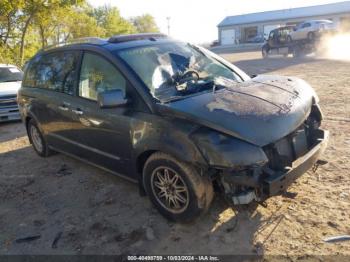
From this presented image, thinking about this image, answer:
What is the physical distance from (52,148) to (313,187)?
3970 millimetres

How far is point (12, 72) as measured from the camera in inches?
426

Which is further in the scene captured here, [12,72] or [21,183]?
[12,72]

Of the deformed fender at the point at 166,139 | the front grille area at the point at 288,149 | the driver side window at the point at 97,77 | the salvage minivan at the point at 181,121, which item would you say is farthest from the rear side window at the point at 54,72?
the front grille area at the point at 288,149

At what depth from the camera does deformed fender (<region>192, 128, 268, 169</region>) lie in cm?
325

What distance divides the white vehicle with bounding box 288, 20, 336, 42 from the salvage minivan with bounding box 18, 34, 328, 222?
21663 mm

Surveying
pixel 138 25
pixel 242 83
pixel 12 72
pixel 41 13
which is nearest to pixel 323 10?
pixel 138 25

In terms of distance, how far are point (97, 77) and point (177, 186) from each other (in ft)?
5.81

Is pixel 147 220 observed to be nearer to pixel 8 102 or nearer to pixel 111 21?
pixel 8 102

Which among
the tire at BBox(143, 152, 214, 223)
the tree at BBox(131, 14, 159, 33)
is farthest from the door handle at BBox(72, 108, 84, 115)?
the tree at BBox(131, 14, 159, 33)

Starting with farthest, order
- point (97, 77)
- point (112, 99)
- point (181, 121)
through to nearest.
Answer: point (97, 77)
point (112, 99)
point (181, 121)

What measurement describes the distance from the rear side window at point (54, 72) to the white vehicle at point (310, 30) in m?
21.8

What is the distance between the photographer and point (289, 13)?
57.9 meters

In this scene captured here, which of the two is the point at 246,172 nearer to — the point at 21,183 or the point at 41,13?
the point at 21,183

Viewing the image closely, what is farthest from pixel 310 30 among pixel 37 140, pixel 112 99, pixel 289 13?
pixel 289 13
